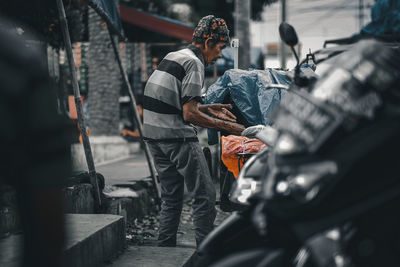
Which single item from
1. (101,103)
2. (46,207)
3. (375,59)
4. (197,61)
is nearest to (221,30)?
(197,61)

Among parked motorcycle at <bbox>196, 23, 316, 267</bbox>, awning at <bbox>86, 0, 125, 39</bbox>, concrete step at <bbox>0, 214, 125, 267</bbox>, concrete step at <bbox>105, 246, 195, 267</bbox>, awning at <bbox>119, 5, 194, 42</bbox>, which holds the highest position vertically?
awning at <bbox>119, 5, 194, 42</bbox>

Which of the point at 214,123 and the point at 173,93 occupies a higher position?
the point at 173,93

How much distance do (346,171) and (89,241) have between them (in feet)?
7.55

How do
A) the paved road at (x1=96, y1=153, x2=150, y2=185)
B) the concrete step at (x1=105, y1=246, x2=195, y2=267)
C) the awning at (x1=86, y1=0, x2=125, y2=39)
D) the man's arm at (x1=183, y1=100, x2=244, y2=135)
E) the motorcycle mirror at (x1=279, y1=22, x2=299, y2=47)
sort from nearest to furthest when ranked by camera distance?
the motorcycle mirror at (x1=279, y1=22, x2=299, y2=47)
the concrete step at (x1=105, y1=246, x2=195, y2=267)
the man's arm at (x1=183, y1=100, x2=244, y2=135)
the awning at (x1=86, y1=0, x2=125, y2=39)
the paved road at (x1=96, y1=153, x2=150, y2=185)

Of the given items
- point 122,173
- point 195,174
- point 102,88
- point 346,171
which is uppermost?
point 346,171

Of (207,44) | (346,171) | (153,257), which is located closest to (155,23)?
(207,44)

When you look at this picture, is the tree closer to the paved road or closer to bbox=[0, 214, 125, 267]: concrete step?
the paved road

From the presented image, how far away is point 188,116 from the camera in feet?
12.6

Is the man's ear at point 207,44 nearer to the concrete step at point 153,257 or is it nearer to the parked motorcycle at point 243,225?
the concrete step at point 153,257

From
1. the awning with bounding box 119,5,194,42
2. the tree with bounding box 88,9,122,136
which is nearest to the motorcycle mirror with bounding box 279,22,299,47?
the tree with bounding box 88,9,122,136

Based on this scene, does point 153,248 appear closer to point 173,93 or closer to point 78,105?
point 173,93

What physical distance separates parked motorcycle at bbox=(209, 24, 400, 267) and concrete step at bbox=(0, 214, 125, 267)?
1.62m

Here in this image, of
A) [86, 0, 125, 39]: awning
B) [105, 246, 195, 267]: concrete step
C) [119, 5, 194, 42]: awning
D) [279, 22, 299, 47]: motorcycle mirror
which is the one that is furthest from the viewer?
[119, 5, 194, 42]: awning

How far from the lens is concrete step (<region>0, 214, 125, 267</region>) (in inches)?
115
